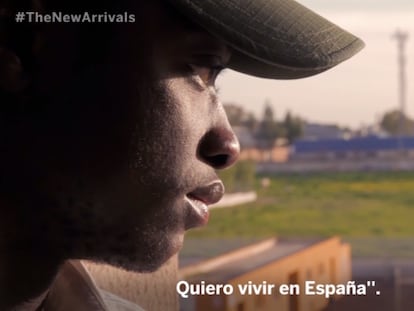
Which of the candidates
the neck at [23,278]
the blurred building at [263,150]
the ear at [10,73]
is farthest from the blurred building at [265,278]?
the ear at [10,73]

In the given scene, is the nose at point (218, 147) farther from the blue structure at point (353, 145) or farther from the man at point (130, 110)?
the blue structure at point (353, 145)

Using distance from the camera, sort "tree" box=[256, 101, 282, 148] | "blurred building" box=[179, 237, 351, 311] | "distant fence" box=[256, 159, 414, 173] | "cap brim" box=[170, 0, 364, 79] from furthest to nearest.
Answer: "distant fence" box=[256, 159, 414, 173] → "tree" box=[256, 101, 282, 148] → "blurred building" box=[179, 237, 351, 311] → "cap brim" box=[170, 0, 364, 79]

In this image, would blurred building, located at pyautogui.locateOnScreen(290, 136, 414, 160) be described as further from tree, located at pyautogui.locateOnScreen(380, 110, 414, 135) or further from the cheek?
the cheek

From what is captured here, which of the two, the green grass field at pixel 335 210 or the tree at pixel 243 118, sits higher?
the tree at pixel 243 118

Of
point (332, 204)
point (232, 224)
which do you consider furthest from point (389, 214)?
point (232, 224)

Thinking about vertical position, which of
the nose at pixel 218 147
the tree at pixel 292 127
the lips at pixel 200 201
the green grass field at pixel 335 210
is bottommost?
the green grass field at pixel 335 210

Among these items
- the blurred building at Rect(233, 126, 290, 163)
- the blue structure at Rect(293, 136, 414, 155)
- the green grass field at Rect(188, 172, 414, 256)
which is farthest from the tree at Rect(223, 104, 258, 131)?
the green grass field at Rect(188, 172, 414, 256)

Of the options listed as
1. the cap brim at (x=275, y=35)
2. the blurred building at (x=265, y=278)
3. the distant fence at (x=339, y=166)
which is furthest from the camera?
the distant fence at (x=339, y=166)

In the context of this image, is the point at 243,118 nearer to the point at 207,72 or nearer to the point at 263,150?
the point at 263,150
